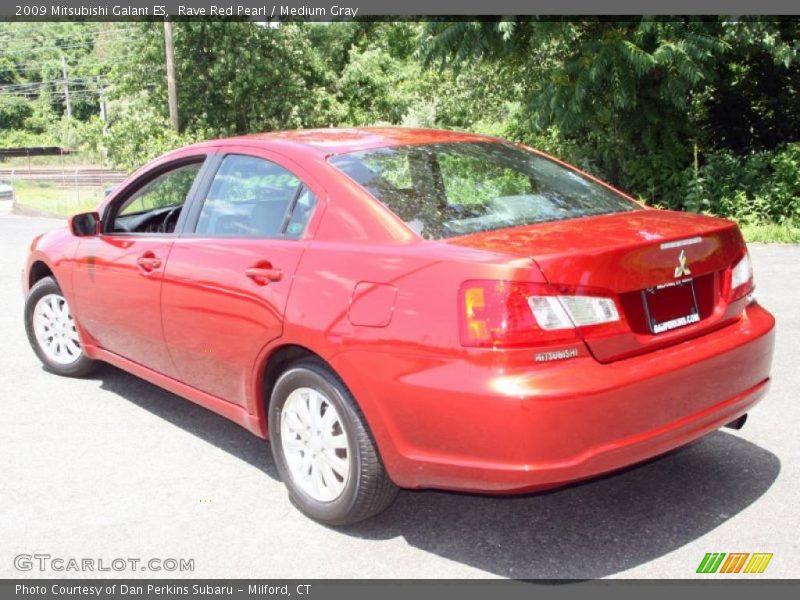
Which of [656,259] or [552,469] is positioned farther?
[656,259]

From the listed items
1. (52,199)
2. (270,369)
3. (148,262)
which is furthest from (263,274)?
(52,199)

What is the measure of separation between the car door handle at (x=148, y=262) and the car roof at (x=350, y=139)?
2.21 feet

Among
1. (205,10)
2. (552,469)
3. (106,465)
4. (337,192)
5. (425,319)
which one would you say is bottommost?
(106,465)

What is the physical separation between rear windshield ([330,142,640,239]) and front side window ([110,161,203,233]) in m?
1.25

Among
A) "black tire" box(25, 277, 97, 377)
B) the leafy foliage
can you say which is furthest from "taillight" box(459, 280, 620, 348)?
the leafy foliage

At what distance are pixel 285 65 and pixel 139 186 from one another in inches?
1240

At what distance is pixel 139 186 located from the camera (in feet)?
16.9

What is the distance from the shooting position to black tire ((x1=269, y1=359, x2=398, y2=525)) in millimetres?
3414

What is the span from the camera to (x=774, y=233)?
12031 mm

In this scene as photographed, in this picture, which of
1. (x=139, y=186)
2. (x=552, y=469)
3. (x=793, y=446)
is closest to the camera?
(x=552, y=469)

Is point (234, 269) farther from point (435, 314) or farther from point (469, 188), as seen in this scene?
point (435, 314)

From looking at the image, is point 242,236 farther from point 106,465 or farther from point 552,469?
point 552,469

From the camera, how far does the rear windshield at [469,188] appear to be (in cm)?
361
